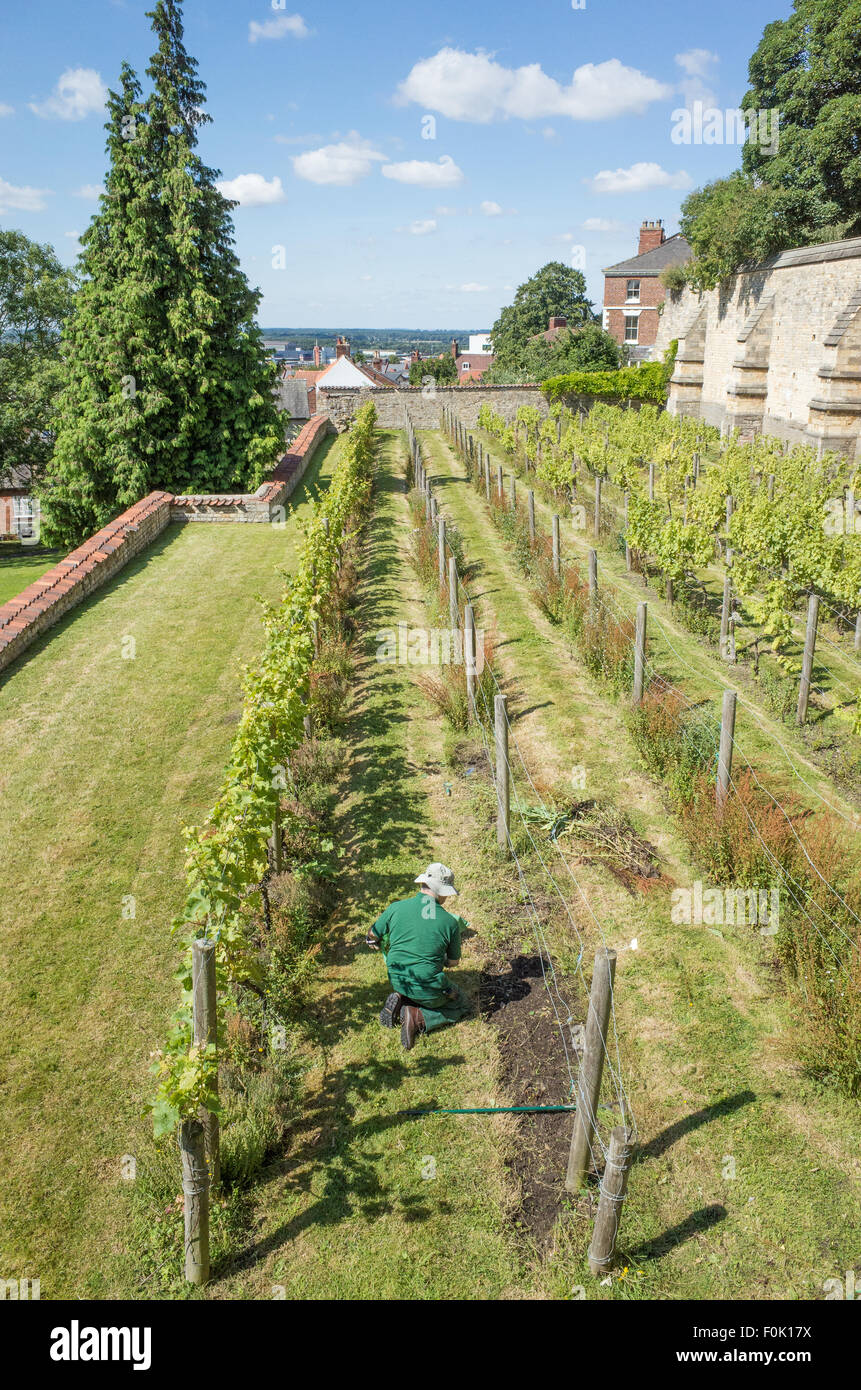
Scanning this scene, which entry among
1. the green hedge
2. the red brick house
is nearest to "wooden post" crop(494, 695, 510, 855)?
the green hedge

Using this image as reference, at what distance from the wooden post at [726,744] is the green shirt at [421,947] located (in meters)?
2.73

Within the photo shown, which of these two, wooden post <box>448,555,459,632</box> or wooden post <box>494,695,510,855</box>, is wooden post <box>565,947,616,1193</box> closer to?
wooden post <box>494,695,510,855</box>

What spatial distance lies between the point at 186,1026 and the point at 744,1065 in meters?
3.33

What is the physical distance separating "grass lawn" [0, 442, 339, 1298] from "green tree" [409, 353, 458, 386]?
75562mm

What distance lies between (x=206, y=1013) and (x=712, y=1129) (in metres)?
2.89

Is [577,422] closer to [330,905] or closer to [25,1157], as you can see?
[330,905]

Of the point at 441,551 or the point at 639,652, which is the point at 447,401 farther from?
the point at 639,652

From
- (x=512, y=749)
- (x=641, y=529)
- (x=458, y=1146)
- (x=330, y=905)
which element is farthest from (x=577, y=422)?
(x=458, y=1146)

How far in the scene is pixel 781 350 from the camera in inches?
1060

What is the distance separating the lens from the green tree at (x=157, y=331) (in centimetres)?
1805

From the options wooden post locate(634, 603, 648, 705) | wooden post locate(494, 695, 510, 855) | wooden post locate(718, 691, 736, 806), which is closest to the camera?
wooden post locate(718, 691, 736, 806)

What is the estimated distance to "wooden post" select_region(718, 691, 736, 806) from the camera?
22.4 ft
